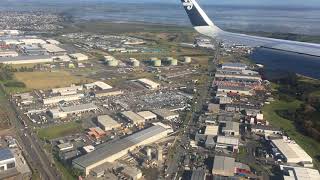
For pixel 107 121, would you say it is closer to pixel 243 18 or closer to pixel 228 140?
pixel 228 140

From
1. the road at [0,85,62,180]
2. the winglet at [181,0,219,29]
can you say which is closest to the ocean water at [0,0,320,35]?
the winglet at [181,0,219,29]

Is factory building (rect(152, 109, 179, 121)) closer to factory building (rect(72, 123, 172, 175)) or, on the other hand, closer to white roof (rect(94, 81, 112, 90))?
factory building (rect(72, 123, 172, 175))

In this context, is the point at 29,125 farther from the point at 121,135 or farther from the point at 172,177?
the point at 172,177

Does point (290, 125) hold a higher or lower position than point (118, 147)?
higher

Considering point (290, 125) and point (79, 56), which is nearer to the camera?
point (290, 125)

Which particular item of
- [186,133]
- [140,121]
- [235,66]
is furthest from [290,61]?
[235,66]

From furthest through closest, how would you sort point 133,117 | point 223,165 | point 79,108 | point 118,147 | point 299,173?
point 79,108
point 133,117
point 118,147
point 223,165
point 299,173

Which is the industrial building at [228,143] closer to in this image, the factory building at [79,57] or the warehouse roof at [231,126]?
the warehouse roof at [231,126]
